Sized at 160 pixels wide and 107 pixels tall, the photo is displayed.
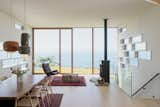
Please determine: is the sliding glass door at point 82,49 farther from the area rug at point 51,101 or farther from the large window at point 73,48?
the area rug at point 51,101

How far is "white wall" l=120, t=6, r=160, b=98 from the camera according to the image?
7.29 m

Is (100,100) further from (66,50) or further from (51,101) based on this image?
(66,50)

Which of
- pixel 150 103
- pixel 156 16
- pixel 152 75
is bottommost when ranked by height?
pixel 150 103

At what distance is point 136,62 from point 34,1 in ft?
16.2

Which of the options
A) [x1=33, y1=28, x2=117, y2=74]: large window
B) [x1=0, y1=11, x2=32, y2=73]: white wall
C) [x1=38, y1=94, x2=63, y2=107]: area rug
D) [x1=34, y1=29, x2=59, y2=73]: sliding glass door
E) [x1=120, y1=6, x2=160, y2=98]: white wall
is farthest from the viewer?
[x1=34, y1=29, x2=59, y2=73]: sliding glass door

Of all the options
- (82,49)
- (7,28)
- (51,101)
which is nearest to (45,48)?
(82,49)

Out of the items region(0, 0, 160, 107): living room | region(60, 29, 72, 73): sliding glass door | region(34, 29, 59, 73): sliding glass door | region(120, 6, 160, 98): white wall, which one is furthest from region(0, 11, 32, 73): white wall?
region(120, 6, 160, 98): white wall

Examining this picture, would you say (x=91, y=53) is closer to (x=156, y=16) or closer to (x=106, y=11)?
(x=106, y=11)

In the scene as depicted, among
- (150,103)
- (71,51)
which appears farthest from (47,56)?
(150,103)

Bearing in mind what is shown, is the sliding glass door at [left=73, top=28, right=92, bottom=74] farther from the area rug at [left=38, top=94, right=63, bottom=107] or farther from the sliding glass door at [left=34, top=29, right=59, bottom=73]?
the area rug at [left=38, top=94, right=63, bottom=107]

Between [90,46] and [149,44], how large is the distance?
18.8ft

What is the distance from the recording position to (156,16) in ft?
24.2

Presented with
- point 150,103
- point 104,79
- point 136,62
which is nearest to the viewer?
point 150,103

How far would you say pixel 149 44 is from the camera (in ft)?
26.3
